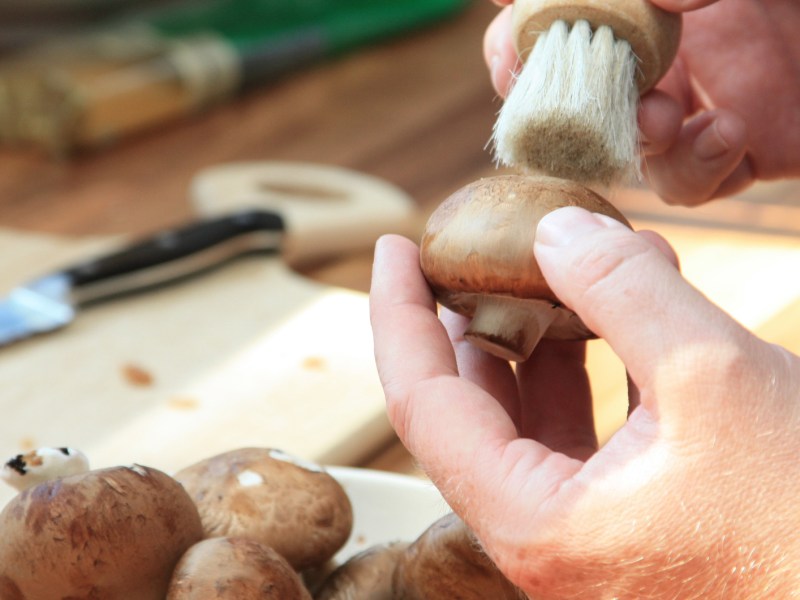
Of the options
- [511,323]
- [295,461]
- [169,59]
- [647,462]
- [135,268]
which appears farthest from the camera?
[169,59]

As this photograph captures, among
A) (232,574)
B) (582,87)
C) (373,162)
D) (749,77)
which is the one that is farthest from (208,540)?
(373,162)

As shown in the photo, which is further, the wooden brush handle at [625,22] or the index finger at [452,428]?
the wooden brush handle at [625,22]

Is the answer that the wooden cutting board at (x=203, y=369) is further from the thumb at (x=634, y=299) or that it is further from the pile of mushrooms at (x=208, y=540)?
the thumb at (x=634, y=299)

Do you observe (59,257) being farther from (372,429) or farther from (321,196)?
(372,429)

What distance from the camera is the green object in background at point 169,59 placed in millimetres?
2283

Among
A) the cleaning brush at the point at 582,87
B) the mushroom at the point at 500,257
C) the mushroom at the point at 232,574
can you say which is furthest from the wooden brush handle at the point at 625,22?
the mushroom at the point at 232,574

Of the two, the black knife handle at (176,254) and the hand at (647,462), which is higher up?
the hand at (647,462)

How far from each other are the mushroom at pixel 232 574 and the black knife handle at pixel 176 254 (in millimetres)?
800

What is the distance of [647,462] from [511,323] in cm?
14

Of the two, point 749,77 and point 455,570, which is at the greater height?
point 749,77

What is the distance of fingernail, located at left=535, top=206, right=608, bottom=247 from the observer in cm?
59

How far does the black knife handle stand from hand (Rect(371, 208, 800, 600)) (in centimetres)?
87

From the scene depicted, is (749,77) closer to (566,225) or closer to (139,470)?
(566,225)

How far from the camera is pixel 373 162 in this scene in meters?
2.28
